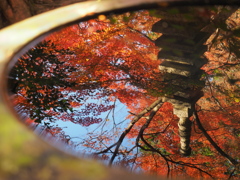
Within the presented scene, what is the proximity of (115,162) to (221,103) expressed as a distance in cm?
48

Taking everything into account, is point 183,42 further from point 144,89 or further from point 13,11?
point 13,11

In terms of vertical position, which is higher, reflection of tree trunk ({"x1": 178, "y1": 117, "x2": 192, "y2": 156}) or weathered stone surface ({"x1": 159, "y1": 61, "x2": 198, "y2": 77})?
weathered stone surface ({"x1": 159, "y1": 61, "x2": 198, "y2": 77})

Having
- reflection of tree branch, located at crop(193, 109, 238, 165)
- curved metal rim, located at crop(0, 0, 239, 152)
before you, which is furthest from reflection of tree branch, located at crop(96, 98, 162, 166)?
curved metal rim, located at crop(0, 0, 239, 152)

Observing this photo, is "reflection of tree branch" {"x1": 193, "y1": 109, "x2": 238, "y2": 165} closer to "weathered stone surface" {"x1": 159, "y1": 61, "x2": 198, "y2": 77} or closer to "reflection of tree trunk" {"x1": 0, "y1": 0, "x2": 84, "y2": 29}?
"weathered stone surface" {"x1": 159, "y1": 61, "x2": 198, "y2": 77}

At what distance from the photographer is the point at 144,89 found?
3.18ft

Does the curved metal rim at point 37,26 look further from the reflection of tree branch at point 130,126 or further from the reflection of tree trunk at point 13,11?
the reflection of tree trunk at point 13,11

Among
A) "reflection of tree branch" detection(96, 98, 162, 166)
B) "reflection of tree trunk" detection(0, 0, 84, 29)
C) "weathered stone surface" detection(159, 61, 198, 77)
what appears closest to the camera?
"reflection of tree branch" detection(96, 98, 162, 166)

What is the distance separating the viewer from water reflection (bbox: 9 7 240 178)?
682mm

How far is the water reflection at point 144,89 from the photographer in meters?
0.68

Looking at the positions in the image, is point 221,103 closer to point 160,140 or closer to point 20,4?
point 160,140

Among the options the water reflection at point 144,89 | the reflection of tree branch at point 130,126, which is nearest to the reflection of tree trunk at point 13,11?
the water reflection at point 144,89

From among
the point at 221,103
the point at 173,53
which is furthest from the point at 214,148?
the point at 173,53

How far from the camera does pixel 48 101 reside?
857 millimetres

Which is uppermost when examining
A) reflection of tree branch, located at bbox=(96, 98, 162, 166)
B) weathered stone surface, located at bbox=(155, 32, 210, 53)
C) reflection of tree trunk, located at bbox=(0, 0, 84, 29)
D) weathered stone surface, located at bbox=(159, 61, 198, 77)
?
reflection of tree trunk, located at bbox=(0, 0, 84, 29)
